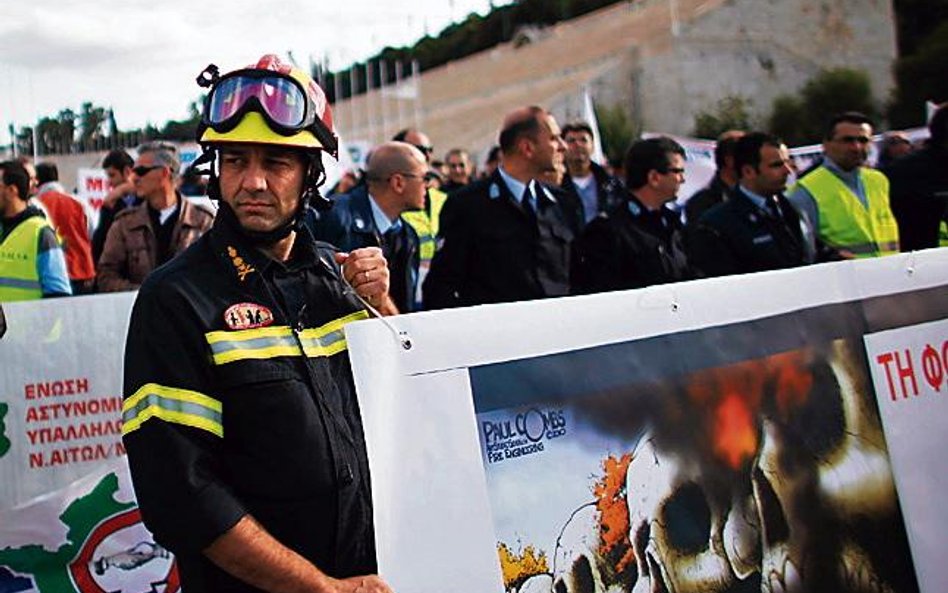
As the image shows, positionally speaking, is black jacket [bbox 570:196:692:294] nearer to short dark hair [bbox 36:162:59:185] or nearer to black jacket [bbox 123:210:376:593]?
black jacket [bbox 123:210:376:593]

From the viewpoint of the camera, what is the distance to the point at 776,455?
3.38 metres

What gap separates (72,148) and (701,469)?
632 cm

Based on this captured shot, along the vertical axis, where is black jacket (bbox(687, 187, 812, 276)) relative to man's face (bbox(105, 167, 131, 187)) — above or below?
below

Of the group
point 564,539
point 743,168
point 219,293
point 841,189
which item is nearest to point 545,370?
point 564,539

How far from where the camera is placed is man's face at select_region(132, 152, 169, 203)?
648 cm

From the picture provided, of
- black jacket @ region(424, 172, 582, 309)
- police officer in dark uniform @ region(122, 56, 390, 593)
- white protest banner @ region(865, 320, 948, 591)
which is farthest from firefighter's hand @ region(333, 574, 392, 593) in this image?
black jacket @ region(424, 172, 582, 309)

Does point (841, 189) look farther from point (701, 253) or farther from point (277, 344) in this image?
point (277, 344)

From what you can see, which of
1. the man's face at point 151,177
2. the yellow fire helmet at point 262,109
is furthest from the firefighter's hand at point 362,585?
the man's face at point 151,177

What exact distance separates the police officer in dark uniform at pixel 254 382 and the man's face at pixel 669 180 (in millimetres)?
3645

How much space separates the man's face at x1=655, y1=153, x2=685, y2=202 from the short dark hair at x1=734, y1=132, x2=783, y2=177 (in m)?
0.66

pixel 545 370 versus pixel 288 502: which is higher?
pixel 545 370

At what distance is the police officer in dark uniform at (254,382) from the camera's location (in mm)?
2248

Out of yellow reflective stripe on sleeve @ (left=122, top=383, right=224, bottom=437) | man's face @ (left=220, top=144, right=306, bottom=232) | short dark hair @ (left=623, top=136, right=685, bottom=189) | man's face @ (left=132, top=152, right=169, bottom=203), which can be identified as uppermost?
man's face @ (left=132, top=152, right=169, bottom=203)

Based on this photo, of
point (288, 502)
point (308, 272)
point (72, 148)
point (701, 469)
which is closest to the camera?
point (288, 502)
